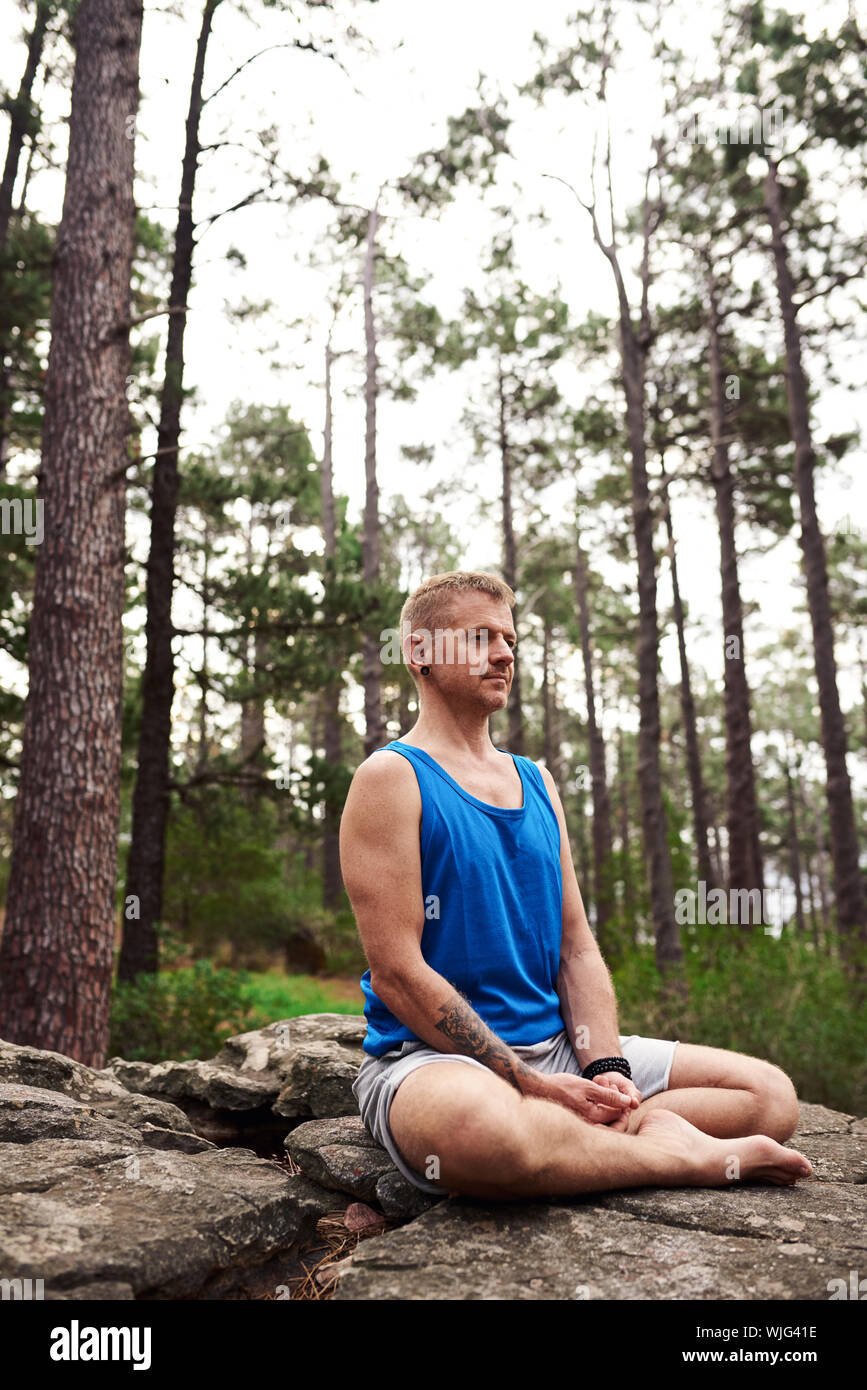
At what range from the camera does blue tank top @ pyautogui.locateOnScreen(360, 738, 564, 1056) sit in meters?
2.50

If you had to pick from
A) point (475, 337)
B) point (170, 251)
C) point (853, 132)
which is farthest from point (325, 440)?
point (853, 132)

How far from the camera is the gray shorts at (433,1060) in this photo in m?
2.37

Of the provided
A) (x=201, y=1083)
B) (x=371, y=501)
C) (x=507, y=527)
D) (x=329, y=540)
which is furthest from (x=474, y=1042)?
(x=507, y=527)

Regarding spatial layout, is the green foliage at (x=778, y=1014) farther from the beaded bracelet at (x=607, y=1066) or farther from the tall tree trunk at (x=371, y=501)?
the tall tree trunk at (x=371, y=501)

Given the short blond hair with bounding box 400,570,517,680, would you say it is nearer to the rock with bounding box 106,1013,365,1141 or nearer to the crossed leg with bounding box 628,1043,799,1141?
the crossed leg with bounding box 628,1043,799,1141

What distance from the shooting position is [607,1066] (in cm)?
256

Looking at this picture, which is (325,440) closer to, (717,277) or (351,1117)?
(717,277)

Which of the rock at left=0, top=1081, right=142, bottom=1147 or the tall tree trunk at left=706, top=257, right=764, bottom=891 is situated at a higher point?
the tall tree trunk at left=706, top=257, right=764, bottom=891

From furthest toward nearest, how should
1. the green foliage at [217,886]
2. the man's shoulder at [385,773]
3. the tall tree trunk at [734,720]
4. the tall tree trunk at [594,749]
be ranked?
the tall tree trunk at [594,749] < the green foliage at [217,886] < the tall tree trunk at [734,720] < the man's shoulder at [385,773]

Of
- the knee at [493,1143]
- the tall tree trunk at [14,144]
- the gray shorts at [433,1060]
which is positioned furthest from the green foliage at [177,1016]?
the tall tree trunk at [14,144]

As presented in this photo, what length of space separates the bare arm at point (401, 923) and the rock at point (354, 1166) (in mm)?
522

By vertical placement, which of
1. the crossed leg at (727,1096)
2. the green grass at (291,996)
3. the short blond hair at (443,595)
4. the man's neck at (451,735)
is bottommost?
the green grass at (291,996)

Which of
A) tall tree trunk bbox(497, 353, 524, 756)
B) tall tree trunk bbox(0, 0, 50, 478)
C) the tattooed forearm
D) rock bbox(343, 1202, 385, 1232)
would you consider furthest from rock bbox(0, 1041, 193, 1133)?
tall tree trunk bbox(497, 353, 524, 756)
